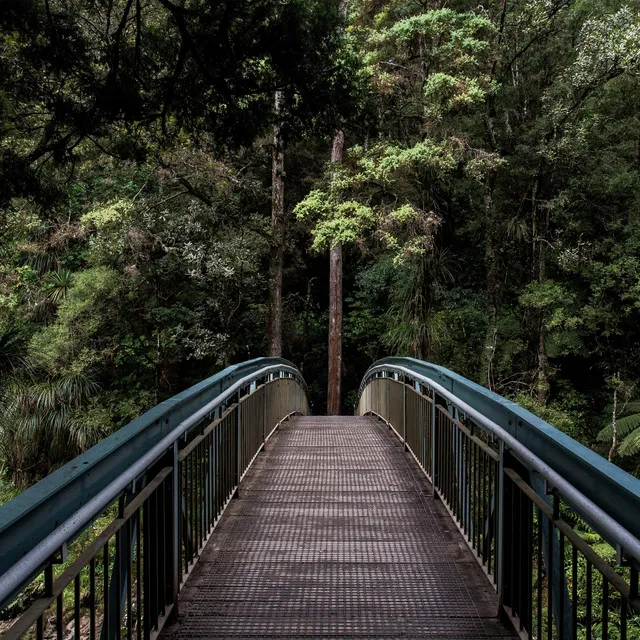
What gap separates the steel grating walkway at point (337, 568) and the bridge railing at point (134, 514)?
0.75ft

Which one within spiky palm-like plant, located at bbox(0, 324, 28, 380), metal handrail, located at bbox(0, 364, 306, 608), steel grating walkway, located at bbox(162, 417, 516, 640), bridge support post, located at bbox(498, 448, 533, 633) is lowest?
steel grating walkway, located at bbox(162, 417, 516, 640)

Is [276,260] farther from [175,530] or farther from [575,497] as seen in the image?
[575,497]

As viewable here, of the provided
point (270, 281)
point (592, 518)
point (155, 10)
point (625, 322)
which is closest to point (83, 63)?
point (155, 10)

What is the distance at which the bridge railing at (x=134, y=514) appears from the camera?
181 cm

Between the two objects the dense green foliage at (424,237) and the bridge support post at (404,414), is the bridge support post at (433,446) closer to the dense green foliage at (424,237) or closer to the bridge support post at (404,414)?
the bridge support post at (404,414)

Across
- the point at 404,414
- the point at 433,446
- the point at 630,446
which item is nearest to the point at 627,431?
the point at 630,446

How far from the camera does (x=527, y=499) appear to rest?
3.14m

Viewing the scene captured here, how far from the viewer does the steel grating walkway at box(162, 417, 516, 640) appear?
10.9 feet

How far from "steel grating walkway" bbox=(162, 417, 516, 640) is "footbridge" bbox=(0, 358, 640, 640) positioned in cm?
1

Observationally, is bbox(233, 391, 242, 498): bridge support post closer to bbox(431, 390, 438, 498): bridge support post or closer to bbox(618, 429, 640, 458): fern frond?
bbox(431, 390, 438, 498): bridge support post

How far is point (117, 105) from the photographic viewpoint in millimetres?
6633

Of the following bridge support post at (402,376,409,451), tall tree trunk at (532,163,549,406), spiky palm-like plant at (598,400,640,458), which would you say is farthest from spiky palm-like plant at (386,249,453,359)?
bridge support post at (402,376,409,451)

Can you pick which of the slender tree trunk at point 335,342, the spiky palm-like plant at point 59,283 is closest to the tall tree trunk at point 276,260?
the slender tree trunk at point 335,342

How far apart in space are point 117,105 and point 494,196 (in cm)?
1311
